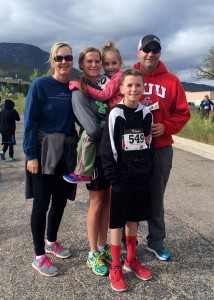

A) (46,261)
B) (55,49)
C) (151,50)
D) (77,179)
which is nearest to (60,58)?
(55,49)

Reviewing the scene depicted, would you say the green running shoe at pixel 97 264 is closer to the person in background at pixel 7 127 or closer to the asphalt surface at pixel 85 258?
the asphalt surface at pixel 85 258

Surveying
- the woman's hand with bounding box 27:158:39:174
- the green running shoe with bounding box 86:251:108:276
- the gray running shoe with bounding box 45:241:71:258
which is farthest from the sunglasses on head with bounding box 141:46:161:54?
the gray running shoe with bounding box 45:241:71:258

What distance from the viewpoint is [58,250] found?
300cm

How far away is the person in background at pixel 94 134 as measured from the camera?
2471 mm

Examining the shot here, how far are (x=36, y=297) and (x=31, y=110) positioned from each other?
1.55 meters

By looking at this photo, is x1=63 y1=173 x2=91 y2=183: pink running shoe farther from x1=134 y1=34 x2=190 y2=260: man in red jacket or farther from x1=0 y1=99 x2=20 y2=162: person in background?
x1=0 y1=99 x2=20 y2=162: person in background

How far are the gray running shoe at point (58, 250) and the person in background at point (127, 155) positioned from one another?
61 centimetres

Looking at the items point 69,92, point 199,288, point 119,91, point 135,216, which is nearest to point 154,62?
point 119,91

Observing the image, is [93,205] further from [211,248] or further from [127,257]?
[211,248]

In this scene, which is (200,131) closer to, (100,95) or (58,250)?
(58,250)

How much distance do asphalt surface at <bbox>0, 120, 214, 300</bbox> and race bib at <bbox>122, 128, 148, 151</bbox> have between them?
1.20m

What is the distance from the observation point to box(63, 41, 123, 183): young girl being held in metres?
2.52

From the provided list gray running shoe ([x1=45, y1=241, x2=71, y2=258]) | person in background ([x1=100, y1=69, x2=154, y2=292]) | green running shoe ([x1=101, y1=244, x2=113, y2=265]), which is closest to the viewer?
person in background ([x1=100, y1=69, x2=154, y2=292])

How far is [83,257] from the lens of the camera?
117 inches
